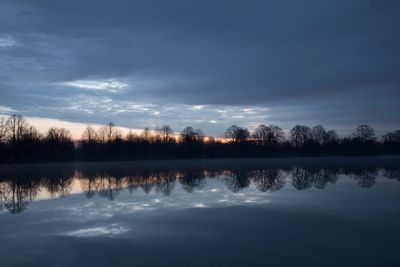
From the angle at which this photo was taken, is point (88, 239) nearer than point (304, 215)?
Yes

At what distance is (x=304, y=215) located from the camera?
13531mm

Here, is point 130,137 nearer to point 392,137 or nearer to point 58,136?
point 58,136

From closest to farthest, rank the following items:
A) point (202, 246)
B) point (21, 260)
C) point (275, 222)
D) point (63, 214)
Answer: point (21, 260) → point (202, 246) → point (275, 222) → point (63, 214)

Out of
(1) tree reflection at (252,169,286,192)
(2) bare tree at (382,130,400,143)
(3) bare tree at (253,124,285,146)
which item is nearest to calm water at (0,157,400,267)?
(1) tree reflection at (252,169,286,192)

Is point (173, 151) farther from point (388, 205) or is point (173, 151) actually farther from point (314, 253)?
point (314, 253)

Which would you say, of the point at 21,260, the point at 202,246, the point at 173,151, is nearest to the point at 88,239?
the point at 21,260

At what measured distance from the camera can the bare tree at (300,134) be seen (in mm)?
125812

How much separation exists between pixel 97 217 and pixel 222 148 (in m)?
91.2

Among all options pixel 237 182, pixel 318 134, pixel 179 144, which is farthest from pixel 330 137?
pixel 237 182

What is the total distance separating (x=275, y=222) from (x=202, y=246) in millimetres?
3619

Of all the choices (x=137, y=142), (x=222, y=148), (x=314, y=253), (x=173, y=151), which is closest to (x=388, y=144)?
(x=222, y=148)

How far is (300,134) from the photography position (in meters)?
128

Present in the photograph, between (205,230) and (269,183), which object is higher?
(269,183)

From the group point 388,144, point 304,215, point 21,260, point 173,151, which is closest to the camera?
point 21,260
